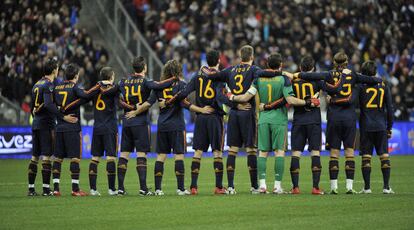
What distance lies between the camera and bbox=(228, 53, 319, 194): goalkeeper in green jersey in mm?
17984

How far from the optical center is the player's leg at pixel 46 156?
1866 centimetres

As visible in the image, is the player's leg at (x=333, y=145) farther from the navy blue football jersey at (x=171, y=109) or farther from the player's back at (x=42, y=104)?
the player's back at (x=42, y=104)

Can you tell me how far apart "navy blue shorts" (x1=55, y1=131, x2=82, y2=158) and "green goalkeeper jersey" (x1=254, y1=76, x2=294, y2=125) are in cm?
341

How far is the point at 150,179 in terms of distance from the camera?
23688 mm

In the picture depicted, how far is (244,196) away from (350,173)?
2.01 m

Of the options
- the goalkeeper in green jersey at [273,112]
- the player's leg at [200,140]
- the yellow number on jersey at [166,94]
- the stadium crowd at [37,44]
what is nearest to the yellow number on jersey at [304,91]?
the goalkeeper in green jersey at [273,112]

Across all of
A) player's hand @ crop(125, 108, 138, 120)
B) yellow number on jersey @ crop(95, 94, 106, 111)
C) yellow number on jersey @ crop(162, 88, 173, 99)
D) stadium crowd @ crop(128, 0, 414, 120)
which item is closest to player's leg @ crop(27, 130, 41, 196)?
yellow number on jersey @ crop(95, 94, 106, 111)

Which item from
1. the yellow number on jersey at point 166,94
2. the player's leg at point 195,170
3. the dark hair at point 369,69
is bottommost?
the player's leg at point 195,170

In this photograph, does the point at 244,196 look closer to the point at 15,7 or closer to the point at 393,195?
the point at 393,195

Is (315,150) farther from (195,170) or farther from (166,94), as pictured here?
(166,94)

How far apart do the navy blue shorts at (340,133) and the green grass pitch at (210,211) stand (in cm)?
93

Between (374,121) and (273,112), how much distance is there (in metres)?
1.90

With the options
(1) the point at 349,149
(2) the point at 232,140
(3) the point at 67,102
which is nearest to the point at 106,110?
(3) the point at 67,102

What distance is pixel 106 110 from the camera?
18.6 meters
